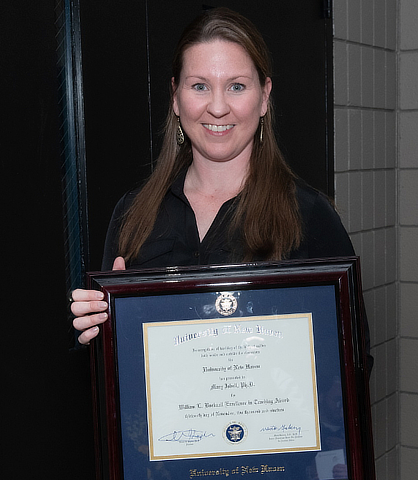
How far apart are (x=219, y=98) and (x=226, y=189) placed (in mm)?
220

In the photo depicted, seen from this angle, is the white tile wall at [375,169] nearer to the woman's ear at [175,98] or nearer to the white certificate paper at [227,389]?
the woman's ear at [175,98]

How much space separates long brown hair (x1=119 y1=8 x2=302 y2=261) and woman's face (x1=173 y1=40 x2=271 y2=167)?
0.03 m

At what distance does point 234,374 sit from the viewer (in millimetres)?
1178

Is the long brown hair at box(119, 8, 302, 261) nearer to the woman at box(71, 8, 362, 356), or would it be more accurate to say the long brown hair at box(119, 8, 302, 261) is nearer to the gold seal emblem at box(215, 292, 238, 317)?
the woman at box(71, 8, 362, 356)

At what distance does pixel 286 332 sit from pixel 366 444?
0.79 feet

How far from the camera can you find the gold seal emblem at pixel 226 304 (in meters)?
1.19

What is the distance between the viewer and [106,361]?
1.18 meters

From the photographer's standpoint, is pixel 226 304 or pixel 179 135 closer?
pixel 226 304

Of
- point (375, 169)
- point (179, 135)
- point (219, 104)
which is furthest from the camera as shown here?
point (375, 169)

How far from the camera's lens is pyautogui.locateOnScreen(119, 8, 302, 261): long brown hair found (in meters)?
1.41

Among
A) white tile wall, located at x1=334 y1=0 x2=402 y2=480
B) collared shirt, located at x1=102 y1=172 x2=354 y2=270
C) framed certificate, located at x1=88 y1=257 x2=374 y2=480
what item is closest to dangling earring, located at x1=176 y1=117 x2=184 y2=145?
collared shirt, located at x1=102 y1=172 x2=354 y2=270

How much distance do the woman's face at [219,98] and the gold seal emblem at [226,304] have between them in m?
0.41

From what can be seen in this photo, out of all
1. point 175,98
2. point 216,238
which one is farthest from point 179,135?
point 216,238

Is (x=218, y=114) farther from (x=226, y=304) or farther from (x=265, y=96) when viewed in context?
A: (x=226, y=304)
